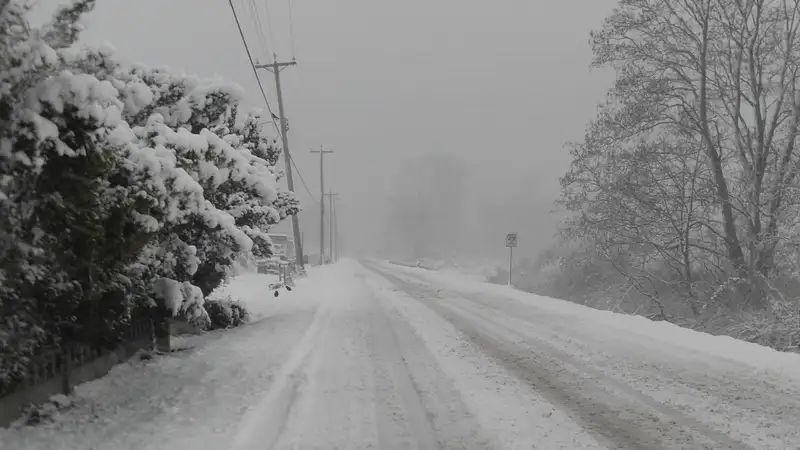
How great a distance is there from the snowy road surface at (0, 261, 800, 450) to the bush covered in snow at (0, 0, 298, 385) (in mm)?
917

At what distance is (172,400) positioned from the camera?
223 inches

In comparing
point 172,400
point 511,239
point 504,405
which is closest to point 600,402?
point 504,405

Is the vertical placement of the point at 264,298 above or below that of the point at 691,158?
below

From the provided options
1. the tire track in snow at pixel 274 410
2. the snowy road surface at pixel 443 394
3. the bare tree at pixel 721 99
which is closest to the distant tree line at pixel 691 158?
the bare tree at pixel 721 99

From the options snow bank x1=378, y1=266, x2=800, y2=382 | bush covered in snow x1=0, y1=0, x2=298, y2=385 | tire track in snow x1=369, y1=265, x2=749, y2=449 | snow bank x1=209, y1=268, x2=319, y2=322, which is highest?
bush covered in snow x1=0, y1=0, x2=298, y2=385

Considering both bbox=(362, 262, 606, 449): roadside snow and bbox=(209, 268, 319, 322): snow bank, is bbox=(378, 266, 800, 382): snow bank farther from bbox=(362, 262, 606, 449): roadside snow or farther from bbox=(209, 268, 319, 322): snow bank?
bbox=(209, 268, 319, 322): snow bank

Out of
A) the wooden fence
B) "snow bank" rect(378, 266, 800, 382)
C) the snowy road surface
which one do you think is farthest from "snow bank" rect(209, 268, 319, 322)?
"snow bank" rect(378, 266, 800, 382)

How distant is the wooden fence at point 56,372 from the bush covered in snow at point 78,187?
0.16 m

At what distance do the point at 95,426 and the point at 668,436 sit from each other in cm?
473

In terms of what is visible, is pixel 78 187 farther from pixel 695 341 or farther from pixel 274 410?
pixel 695 341

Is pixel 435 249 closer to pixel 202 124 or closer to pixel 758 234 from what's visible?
pixel 758 234

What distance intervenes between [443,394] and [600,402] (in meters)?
1.54

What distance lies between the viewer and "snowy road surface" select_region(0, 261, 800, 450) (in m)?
4.62

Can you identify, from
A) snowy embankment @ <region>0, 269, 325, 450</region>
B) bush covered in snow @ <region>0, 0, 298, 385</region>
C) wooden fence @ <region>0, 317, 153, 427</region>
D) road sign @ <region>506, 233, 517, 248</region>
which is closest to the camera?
bush covered in snow @ <region>0, 0, 298, 385</region>
